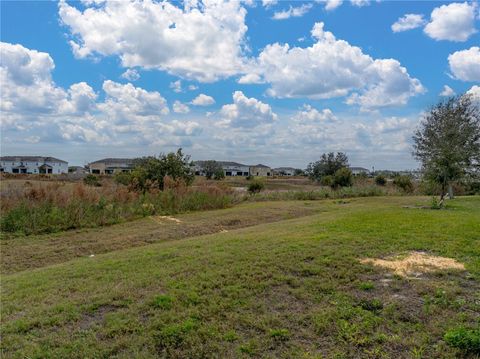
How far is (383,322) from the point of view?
3.75m

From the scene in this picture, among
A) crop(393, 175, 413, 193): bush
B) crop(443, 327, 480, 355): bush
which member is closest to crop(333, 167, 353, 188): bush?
crop(393, 175, 413, 193): bush

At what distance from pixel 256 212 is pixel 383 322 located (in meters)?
11.7

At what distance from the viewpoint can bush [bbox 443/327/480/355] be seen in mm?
3203

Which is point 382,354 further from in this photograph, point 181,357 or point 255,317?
point 181,357

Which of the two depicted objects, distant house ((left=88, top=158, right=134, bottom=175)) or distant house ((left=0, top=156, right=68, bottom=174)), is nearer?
distant house ((left=0, top=156, right=68, bottom=174))

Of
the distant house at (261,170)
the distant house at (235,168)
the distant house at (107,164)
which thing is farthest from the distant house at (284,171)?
the distant house at (107,164)

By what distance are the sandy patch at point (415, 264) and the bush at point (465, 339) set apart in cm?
157

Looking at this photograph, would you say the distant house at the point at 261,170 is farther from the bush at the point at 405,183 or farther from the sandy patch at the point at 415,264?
the sandy patch at the point at 415,264

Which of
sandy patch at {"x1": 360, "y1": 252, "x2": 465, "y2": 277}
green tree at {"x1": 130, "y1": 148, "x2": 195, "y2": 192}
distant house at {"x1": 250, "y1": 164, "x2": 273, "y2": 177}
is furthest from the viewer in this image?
distant house at {"x1": 250, "y1": 164, "x2": 273, "y2": 177}

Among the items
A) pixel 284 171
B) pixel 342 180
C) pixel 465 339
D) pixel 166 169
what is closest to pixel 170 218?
pixel 166 169

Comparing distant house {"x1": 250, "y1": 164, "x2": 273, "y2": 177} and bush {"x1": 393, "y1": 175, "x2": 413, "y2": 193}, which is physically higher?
distant house {"x1": 250, "y1": 164, "x2": 273, "y2": 177}

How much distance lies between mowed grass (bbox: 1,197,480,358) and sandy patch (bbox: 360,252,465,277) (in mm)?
177

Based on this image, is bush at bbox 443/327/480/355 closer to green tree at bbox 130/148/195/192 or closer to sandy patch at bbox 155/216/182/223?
sandy patch at bbox 155/216/182/223

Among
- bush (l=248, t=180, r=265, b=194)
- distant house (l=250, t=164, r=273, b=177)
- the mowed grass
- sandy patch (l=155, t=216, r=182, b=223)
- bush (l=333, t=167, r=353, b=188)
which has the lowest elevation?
sandy patch (l=155, t=216, r=182, b=223)
